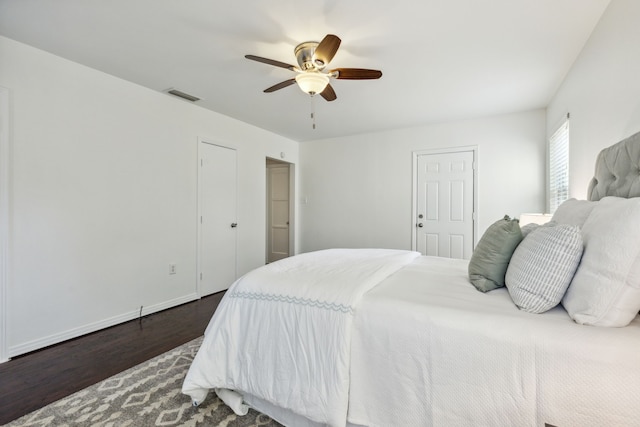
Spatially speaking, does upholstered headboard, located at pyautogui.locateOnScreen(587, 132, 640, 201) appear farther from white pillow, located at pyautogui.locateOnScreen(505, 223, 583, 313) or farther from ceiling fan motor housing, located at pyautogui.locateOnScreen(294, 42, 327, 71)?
ceiling fan motor housing, located at pyautogui.locateOnScreen(294, 42, 327, 71)

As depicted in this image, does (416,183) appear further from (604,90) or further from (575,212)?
(575,212)

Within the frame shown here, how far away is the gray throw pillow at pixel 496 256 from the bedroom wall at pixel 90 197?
10.3ft

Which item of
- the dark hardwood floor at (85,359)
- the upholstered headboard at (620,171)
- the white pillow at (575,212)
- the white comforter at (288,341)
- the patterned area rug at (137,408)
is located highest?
the upholstered headboard at (620,171)

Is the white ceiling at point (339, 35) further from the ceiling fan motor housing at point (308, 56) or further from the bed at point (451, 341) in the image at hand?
the bed at point (451, 341)

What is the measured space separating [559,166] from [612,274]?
9.29ft

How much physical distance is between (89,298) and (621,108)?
13.9 feet

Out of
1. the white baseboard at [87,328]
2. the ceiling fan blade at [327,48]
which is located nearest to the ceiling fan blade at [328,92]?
the ceiling fan blade at [327,48]

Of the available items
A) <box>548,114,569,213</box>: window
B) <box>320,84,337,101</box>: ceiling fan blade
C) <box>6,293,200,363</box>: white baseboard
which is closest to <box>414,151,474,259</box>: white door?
<box>548,114,569,213</box>: window

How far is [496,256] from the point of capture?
155cm

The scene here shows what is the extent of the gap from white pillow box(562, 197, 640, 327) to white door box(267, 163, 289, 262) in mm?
4906

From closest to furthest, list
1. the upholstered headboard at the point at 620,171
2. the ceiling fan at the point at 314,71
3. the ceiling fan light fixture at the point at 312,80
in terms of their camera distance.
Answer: the upholstered headboard at the point at 620,171 < the ceiling fan at the point at 314,71 < the ceiling fan light fixture at the point at 312,80

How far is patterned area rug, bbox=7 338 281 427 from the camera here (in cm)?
159

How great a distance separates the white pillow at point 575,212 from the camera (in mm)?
1404

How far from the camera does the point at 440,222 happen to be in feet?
14.5
